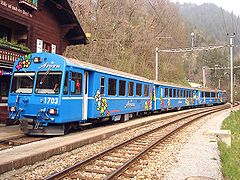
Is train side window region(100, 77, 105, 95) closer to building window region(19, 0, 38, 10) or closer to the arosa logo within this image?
the arosa logo

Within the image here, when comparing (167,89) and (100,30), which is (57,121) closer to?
(167,89)

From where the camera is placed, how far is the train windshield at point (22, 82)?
1043 centimetres

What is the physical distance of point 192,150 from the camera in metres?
9.06

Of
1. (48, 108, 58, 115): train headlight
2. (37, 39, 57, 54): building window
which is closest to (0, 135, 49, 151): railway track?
(48, 108, 58, 115): train headlight

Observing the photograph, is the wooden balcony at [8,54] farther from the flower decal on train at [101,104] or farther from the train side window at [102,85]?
the flower decal on train at [101,104]

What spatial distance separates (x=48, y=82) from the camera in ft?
33.4

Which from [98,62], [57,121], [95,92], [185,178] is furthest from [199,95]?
[185,178]

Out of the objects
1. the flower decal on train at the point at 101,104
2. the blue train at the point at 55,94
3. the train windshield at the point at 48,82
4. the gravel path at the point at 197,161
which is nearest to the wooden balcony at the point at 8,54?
the blue train at the point at 55,94

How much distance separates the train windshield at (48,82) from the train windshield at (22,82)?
0.33m

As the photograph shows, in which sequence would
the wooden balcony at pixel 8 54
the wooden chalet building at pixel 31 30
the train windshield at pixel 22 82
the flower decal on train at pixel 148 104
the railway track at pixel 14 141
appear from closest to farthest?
1. the railway track at pixel 14 141
2. the train windshield at pixel 22 82
3. the wooden balcony at pixel 8 54
4. the wooden chalet building at pixel 31 30
5. the flower decal on train at pixel 148 104

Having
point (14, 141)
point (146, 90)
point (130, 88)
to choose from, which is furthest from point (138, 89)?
point (14, 141)

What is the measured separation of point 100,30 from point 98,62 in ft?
12.0

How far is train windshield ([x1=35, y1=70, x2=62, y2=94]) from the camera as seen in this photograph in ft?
32.9

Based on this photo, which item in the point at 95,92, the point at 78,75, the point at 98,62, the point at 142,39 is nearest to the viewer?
the point at 78,75
